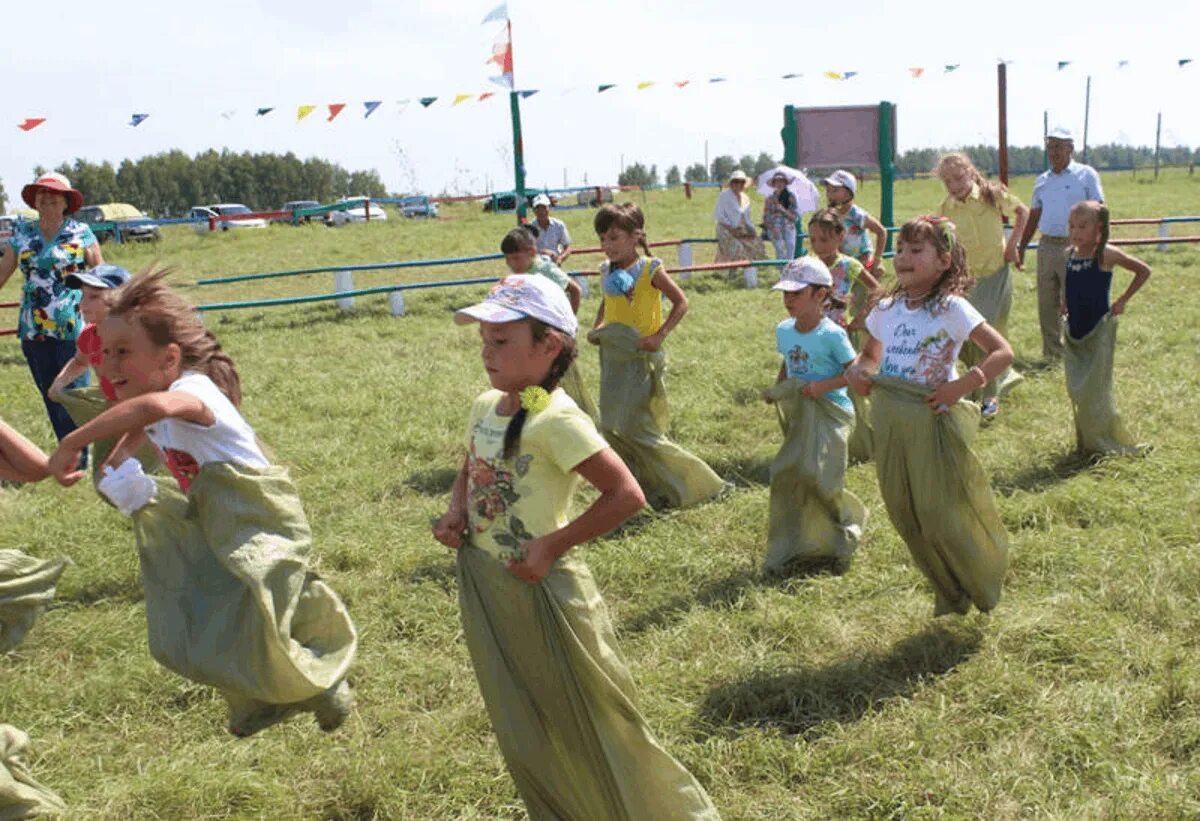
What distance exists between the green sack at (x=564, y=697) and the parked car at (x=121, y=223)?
1928 centimetres

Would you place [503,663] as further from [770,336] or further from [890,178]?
[890,178]

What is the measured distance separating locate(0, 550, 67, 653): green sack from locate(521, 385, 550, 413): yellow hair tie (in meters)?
1.87

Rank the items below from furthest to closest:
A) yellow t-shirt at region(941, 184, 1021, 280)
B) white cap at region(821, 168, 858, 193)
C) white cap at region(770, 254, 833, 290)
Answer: yellow t-shirt at region(941, 184, 1021, 280) → white cap at region(821, 168, 858, 193) → white cap at region(770, 254, 833, 290)

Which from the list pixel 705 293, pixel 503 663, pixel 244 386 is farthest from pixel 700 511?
pixel 705 293

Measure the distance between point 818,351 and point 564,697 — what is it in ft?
8.97

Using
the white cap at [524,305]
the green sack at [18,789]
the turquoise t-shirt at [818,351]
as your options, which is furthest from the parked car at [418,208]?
the white cap at [524,305]

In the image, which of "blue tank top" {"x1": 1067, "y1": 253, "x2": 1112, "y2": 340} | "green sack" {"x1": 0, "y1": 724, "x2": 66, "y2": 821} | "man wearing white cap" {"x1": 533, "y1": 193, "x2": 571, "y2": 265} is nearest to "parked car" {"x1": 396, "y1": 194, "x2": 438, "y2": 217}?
"man wearing white cap" {"x1": 533, "y1": 193, "x2": 571, "y2": 265}

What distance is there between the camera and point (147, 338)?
327 centimetres

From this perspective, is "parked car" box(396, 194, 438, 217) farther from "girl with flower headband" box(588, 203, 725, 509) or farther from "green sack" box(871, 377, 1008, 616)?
"green sack" box(871, 377, 1008, 616)

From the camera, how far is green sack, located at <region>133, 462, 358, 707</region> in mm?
3027

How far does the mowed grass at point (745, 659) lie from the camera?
372 centimetres

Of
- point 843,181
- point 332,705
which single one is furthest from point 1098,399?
point 332,705

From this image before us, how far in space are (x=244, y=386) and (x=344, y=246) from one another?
1579 centimetres

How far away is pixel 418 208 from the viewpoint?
1572 inches
